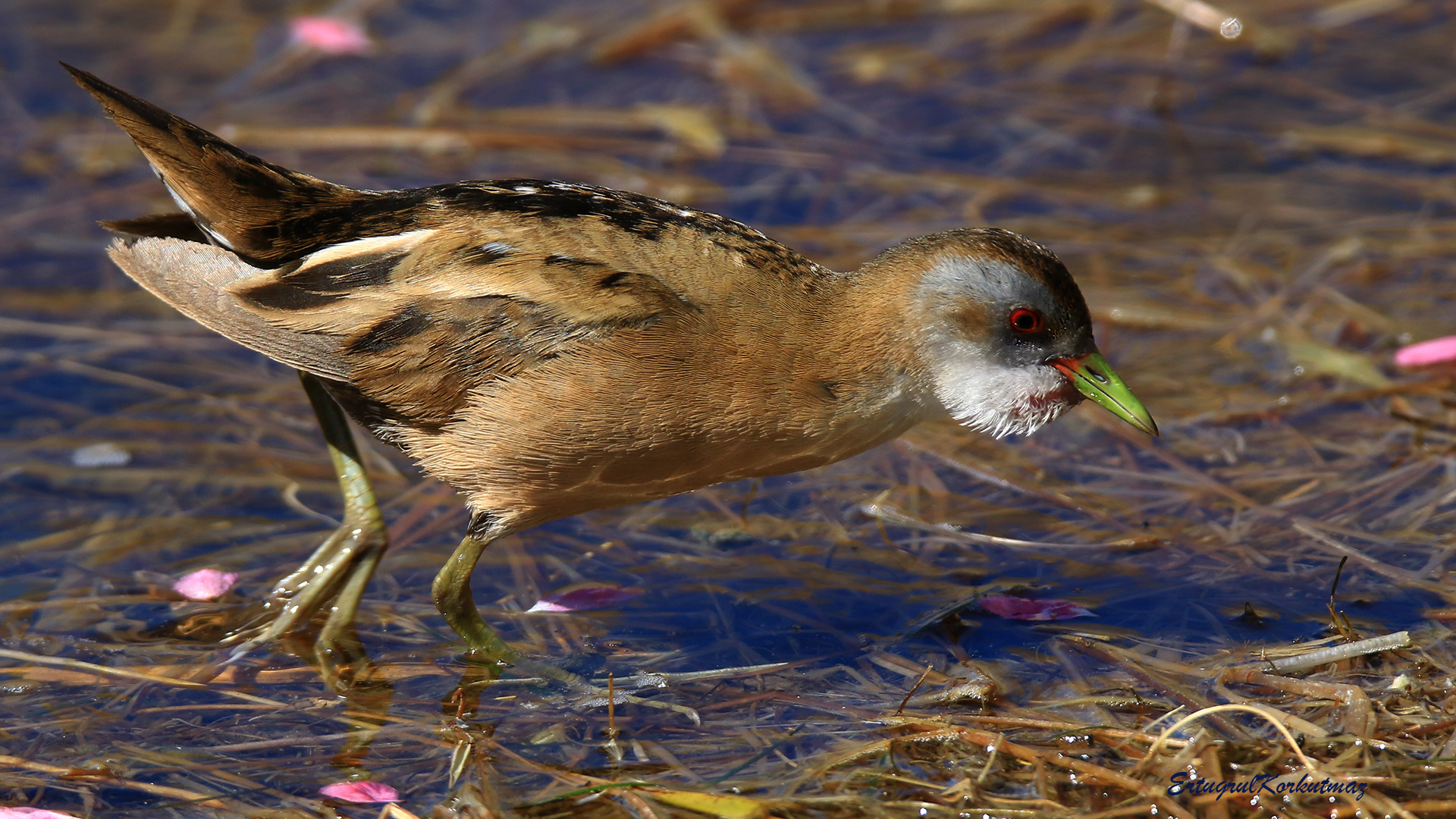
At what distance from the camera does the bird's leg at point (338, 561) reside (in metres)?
4.78

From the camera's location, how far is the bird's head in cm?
423

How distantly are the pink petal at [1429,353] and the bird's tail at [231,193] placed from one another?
150 inches

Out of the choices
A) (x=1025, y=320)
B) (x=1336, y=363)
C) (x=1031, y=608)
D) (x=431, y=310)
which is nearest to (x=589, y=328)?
(x=431, y=310)

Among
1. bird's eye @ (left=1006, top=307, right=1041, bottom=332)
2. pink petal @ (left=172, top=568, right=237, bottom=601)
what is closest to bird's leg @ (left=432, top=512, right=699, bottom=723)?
pink petal @ (left=172, top=568, right=237, bottom=601)

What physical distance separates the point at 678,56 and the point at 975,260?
4470mm

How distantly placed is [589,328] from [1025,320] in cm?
119

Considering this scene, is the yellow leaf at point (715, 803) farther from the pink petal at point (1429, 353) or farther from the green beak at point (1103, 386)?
the pink petal at point (1429, 353)

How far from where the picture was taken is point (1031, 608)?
4.73 metres

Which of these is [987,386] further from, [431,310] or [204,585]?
[204,585]

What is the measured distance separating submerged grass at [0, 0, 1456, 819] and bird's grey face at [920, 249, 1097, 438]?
774mm

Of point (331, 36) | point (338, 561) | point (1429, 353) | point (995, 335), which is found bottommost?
point (338, 561)

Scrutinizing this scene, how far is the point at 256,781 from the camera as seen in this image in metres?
4.03

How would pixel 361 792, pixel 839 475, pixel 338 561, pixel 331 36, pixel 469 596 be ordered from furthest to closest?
pixel 331 36 → pixel 839 475 → pixel 338 561 → pixel 469 596 → pixel 361 792

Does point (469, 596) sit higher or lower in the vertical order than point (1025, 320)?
lower
